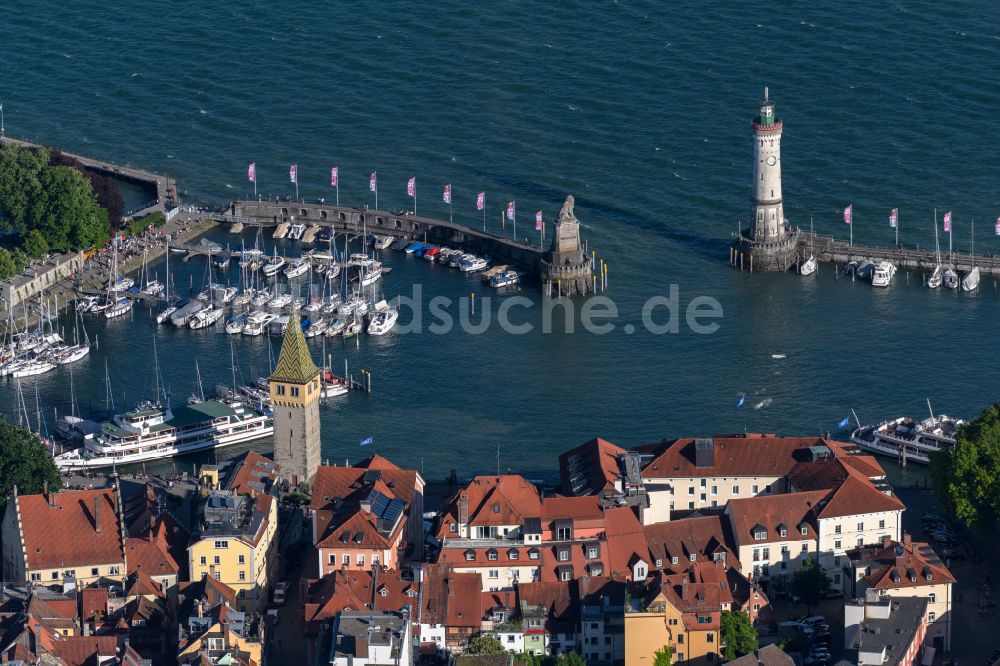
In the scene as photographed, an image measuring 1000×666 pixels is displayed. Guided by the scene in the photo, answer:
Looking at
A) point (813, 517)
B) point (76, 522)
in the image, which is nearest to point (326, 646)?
point (76, 522)

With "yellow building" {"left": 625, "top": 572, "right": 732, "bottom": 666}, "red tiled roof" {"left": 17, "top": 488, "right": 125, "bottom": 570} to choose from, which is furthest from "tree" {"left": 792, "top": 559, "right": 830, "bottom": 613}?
"red tiled roof" {"left": 17, "top": 488, "right": 125, "bottom": 570}

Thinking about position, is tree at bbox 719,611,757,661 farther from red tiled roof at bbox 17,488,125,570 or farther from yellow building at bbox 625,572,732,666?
red tiled roof at bbox 17,488,125,570

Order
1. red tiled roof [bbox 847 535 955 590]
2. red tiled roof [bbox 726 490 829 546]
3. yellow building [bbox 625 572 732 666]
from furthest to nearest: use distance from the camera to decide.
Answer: red tiled roof [bbox 726 490 829 546]
red tiled roof [bbox 847 535 955 590]
yellow building [bbox 625 572 732 666]

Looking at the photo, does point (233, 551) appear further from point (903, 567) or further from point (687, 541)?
point (903, 567)

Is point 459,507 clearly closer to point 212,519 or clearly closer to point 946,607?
point 212,519

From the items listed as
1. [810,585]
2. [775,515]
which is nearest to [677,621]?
[810,585]

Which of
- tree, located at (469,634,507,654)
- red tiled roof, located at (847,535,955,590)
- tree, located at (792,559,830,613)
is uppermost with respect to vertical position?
red tiled roof, located at (847,535,955,590)
